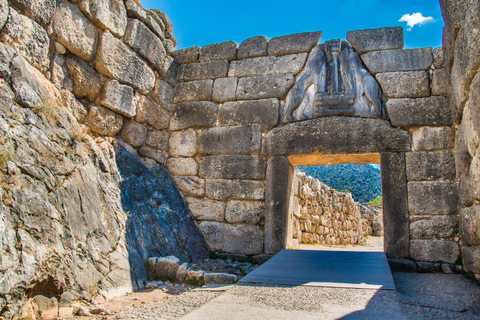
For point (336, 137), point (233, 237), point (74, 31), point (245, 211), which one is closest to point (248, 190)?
point (245, 211)

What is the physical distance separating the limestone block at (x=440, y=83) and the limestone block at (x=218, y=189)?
310 centimetres

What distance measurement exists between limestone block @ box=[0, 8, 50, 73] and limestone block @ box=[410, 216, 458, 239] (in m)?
4.64

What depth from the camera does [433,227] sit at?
13.9 ft

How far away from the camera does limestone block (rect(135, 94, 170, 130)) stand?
16.7ft

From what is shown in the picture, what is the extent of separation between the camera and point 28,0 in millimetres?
3385

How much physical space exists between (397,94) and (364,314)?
3.41 meters

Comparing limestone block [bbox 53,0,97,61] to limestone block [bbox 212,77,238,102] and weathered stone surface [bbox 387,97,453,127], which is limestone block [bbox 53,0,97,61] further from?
weathered stone surface [bbox 387,97,453,127]

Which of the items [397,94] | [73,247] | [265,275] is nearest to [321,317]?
[265,275]

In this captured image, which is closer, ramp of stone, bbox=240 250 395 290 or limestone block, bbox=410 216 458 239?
ramp of stone, bbox=240 250 395 290

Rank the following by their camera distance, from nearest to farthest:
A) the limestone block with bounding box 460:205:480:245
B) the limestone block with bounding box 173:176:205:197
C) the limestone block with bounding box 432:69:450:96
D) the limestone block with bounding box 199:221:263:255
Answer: the limestone block with bounding box 460:205:480:245, the limestone block with bounding box 432:69:450:96, the limestone block with bounding box 199:221:263:255, the limestone block with bounding box 173:176:205:197

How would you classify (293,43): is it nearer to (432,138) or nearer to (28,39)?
(432,138)

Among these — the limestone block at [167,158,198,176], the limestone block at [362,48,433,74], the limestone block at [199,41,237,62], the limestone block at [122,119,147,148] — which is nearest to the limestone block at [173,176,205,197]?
the limestone block at [167,158,198,176]

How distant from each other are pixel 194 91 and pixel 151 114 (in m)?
0.90

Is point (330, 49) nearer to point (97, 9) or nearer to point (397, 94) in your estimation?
point (397, 94)
